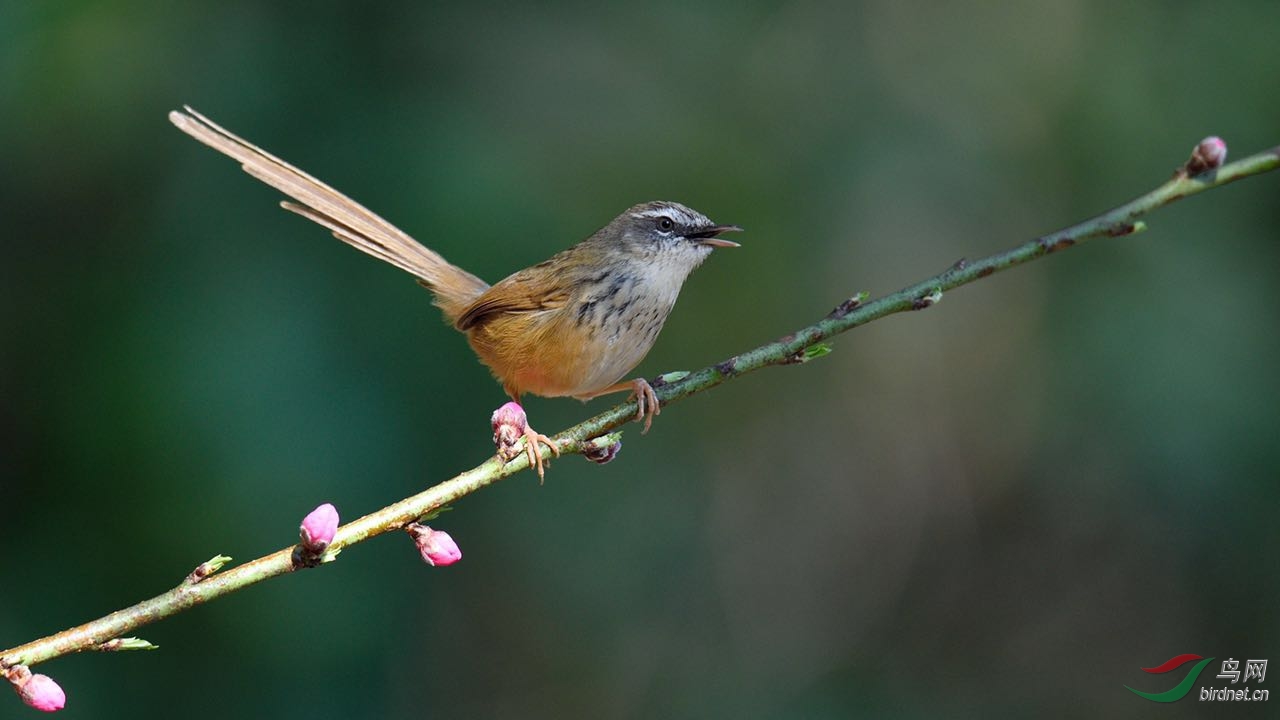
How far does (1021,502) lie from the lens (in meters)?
6.95

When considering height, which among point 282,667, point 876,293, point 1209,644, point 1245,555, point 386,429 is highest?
point 876,293

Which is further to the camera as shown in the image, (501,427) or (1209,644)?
(1209,644)

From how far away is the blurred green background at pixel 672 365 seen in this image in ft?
15.4

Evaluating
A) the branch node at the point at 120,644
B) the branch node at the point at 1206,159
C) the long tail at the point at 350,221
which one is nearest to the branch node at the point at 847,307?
the branch node at the point at 1206,159

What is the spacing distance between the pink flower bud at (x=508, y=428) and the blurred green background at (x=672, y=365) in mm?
2210

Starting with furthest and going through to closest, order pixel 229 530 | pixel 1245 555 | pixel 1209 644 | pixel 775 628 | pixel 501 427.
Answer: pixel 775 628, pixel 1209 644, pixel 1245 555, pixel 229 530, pixel 501 427

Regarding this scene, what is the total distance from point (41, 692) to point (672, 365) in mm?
4031

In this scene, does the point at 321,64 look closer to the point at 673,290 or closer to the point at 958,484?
the point at 673,290

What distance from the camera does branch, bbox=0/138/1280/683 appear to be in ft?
6.78

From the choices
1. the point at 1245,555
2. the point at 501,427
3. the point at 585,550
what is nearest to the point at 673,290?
the point at 501,427

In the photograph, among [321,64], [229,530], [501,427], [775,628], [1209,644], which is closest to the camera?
[501,427]

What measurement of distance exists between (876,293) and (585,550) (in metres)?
2.45

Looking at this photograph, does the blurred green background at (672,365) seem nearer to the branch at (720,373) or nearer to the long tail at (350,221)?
the long tail at (350,221)

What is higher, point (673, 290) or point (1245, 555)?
point (673, 290)
